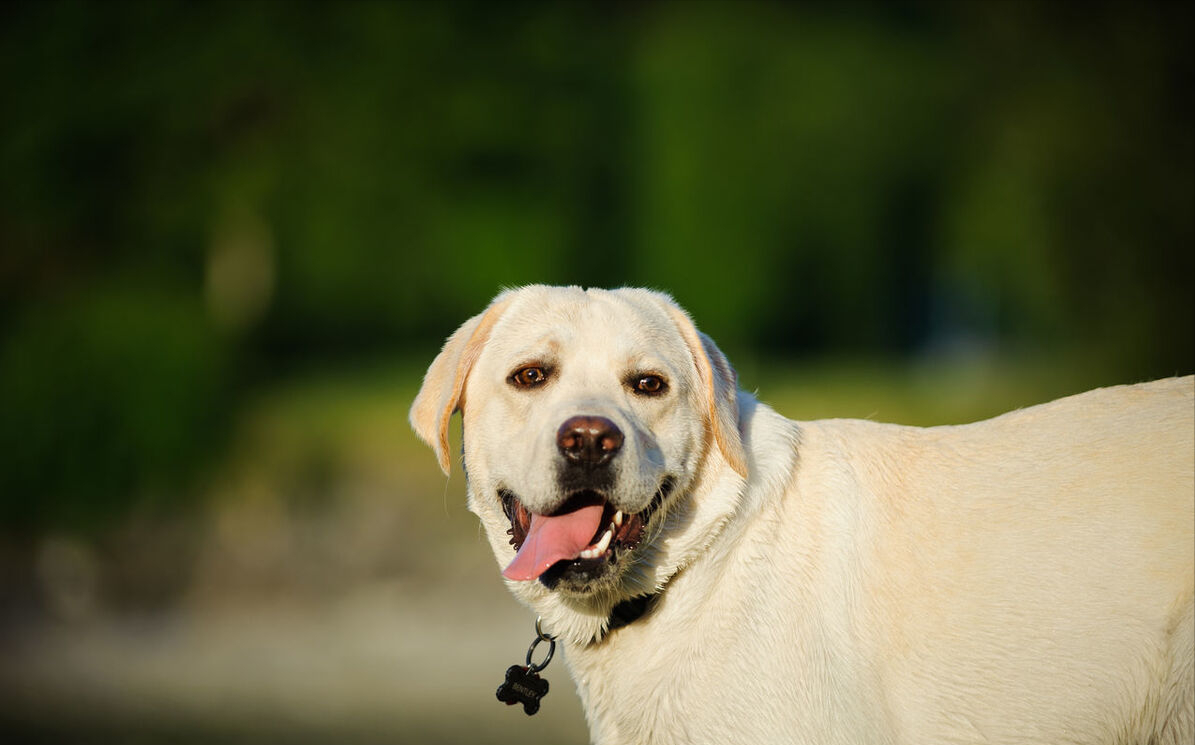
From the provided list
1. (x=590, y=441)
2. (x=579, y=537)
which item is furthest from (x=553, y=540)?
(x=590, y=441)

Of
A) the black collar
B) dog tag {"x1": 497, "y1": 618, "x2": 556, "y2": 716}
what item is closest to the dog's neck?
the black collar

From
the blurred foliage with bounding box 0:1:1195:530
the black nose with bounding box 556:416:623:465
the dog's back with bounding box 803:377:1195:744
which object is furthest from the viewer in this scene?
the blurred foliage with bounding box 0:1:1195:530

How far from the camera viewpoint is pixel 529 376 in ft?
14.1

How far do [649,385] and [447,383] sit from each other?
0.76m

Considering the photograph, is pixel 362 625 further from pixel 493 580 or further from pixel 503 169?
pixel 503 169

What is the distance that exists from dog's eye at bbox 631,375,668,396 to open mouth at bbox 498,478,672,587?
33 cm

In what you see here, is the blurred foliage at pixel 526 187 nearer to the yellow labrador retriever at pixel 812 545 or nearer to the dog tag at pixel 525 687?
the dog tag at pixel 525 687

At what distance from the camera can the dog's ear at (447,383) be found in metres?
4.32

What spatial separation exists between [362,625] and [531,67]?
1054 cm

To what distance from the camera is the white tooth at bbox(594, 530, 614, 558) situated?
160 inches

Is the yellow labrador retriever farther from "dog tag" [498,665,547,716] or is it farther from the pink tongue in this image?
"dog tag" [498,665,547,716]

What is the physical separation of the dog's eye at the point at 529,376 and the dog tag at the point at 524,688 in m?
1.08

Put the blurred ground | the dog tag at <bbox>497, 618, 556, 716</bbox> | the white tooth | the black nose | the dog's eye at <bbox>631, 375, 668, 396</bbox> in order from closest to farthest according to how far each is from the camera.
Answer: the black nose
the white tooth
the dog's eye at <bbox>631, 375, 668, 396</bbox>
the dog tag at <bbox>497, 618, 556, 716</bbox>
the blurred ground

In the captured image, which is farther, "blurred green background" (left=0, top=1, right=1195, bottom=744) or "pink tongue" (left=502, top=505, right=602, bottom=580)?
"blurred green background" (left=0, top=1, right=1195, bottom=744)
